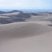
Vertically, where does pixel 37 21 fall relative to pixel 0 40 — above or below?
above

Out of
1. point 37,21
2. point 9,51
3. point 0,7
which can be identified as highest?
point 0,7

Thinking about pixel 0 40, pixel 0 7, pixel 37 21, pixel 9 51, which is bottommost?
pixel 9 51

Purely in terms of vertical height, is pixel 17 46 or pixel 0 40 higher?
pixel 0 40

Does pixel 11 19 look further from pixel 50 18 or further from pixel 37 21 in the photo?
pixel 50 18

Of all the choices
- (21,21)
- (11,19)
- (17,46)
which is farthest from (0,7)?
(17,46)

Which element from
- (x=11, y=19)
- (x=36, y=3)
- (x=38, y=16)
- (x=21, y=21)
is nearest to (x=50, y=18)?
(x=38, y=16)

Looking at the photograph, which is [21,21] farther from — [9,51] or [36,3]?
[9,51]
